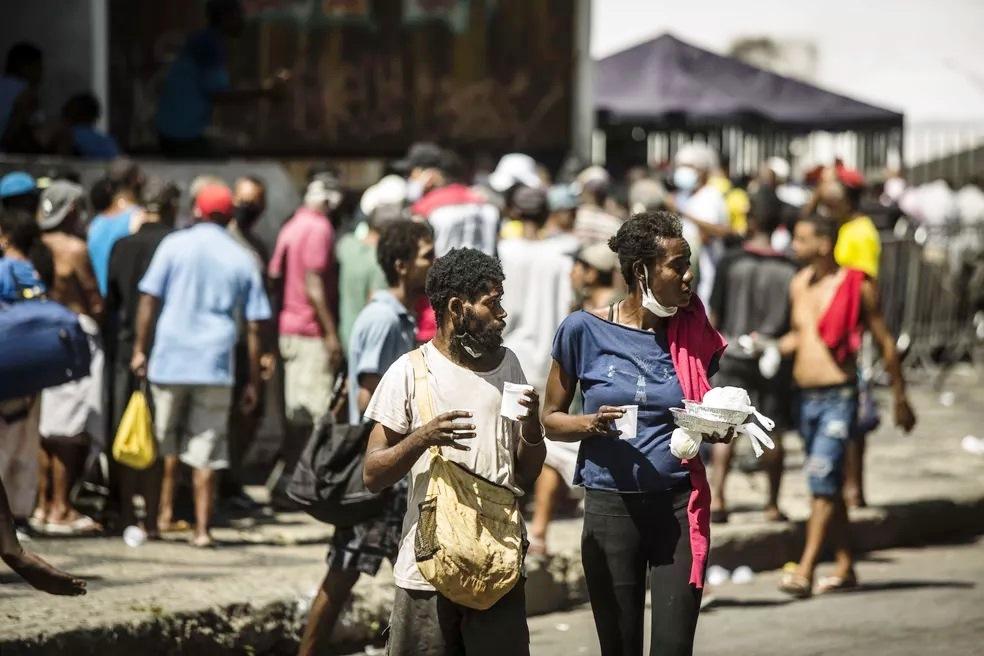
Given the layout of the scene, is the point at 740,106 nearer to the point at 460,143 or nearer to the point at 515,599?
the point at 460,143

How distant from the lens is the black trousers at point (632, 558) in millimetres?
5742

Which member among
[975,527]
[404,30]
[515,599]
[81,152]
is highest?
[404,30]

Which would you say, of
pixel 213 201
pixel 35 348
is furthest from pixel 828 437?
pixel 35 348

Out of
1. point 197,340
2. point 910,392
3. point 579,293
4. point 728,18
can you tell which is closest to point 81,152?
point 197,340

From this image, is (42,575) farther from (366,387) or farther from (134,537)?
(134,537)

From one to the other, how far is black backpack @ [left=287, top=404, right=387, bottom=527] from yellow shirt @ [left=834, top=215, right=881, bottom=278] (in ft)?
20.3

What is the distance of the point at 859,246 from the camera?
12258mm

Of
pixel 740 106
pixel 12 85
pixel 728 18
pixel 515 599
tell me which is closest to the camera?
pixel 515 599

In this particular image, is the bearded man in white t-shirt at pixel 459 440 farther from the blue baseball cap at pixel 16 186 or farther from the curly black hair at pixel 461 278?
the blue baseball cap at pixel 16 186

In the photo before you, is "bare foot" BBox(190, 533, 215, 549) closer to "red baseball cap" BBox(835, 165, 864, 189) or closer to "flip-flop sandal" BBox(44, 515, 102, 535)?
"flip-flop sandal" BBox(44, 515, 102, 535)

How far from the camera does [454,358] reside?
5.46m

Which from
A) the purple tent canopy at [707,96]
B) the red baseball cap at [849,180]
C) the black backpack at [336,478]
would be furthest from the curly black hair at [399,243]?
the purple tent canopy at [707,96]

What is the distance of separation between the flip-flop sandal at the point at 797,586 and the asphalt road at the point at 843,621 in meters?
0.05

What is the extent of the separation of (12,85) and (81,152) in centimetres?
66
